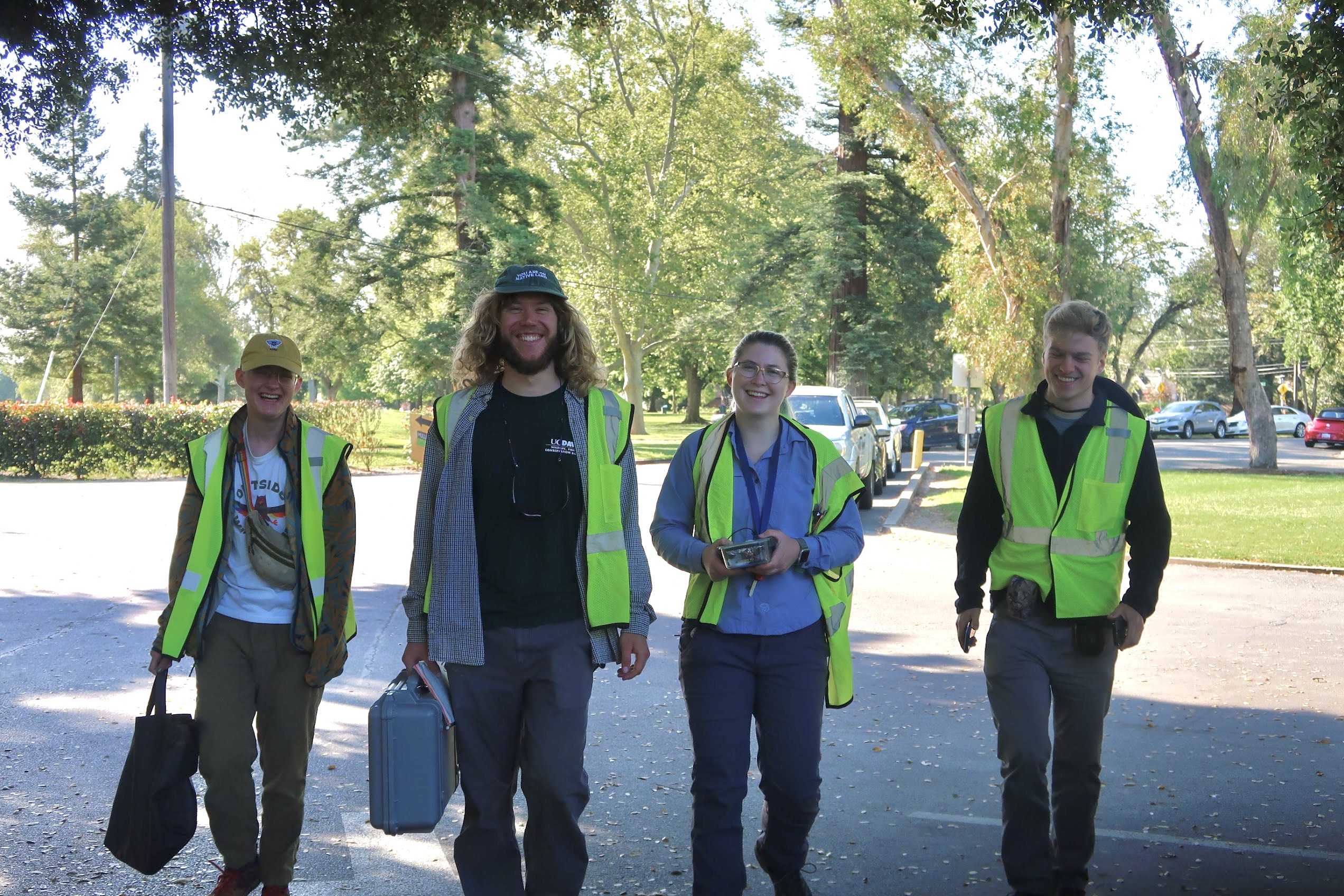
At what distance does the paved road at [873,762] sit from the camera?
4.70 m

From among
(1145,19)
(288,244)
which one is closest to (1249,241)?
(1145,19)

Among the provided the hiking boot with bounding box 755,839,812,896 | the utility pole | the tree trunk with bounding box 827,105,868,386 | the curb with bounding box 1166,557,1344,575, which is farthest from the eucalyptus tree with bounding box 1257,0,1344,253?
the tree trunk with bounding box 827,105,868,386

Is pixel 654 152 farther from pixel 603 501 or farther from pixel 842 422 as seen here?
pixel 603 501

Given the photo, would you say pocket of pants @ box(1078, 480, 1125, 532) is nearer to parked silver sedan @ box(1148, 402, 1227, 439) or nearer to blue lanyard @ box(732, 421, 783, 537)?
blue lanyard @ box(732, 421, 783, 537)

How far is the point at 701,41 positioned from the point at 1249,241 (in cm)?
2424

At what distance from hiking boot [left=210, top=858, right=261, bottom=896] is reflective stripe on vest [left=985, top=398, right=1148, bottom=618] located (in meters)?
2.66

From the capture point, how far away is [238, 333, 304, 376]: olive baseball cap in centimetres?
428

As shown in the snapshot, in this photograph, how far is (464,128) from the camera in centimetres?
3619

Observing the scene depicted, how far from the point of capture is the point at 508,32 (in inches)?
1642

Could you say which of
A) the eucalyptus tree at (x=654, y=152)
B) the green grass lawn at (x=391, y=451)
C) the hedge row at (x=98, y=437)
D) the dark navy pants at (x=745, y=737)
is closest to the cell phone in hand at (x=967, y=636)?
the dark navy pants at (x=745, y=737)

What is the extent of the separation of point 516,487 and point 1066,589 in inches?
73.9

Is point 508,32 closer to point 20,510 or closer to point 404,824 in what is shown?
point 20,510

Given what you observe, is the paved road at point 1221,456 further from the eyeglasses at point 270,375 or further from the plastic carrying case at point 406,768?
the plastic carrying case at point 406,768

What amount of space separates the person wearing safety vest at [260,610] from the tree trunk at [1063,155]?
21362mm
